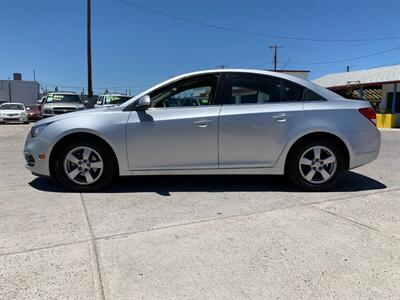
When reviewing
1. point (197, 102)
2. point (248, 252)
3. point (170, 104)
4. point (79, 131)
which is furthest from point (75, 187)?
point (248, 252)

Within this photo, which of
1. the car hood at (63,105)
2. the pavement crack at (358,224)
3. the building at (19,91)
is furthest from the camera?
the building at (19,91)

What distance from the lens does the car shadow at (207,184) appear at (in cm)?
501

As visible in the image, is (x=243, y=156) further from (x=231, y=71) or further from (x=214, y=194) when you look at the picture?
(x=231, y=71)

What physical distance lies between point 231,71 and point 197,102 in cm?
63

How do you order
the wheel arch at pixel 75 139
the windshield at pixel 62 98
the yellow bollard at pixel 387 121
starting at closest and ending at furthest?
the wheel arch at pixel 75 139, the windshield at pixel 62 98, the yellow bollard at pixel 387 121

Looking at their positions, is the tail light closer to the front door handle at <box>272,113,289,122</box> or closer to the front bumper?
the front door handle at <box>272,113,289,122</box>

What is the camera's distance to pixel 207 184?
5.30 metres

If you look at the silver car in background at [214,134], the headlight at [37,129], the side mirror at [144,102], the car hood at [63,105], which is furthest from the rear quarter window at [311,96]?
the car hood at [63,105]

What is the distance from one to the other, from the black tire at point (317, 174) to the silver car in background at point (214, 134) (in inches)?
0.5

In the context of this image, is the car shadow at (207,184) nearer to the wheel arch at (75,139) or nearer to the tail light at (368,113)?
the wheel arch at (75,139)

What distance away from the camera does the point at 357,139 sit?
4.90 meters

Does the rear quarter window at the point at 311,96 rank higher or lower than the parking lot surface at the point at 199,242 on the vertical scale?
higher

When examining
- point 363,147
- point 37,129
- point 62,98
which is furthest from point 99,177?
point 62,98

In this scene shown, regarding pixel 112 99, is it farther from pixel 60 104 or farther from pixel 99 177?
pixel 99 177
